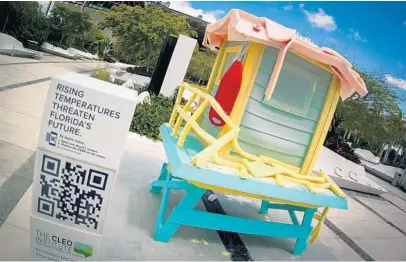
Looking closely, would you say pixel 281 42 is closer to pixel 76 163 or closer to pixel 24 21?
pixel 76 163

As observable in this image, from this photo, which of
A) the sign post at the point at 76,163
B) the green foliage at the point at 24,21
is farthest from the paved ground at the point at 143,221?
the green foliage at the point at 24,21

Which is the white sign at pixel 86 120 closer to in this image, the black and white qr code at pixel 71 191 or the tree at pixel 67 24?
the black and white qr code at pixel 71 191

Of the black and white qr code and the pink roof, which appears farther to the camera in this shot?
the pink roof

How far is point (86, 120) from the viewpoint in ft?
5.90

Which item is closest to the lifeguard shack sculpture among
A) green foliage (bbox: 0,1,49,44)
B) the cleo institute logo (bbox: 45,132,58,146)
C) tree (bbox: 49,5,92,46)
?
the cleo institute logo (bbox: 45,132,58,146)

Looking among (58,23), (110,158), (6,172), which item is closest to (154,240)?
(110,158)

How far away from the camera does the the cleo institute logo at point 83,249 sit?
1958 millimetres

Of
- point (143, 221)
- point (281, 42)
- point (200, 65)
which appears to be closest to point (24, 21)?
point (200, 65)

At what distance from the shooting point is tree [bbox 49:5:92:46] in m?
24.4

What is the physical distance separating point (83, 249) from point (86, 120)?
0.83 meters

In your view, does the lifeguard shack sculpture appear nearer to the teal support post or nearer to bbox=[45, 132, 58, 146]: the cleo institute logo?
the teal support post

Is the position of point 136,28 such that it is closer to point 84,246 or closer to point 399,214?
point 399,214

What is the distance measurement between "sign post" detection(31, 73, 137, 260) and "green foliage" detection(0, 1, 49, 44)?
18.6m

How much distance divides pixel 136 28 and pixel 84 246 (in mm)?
12939
